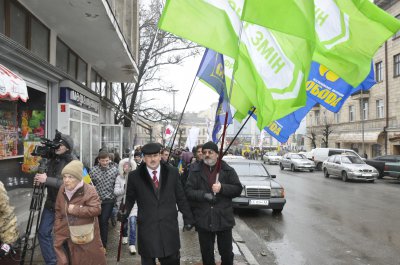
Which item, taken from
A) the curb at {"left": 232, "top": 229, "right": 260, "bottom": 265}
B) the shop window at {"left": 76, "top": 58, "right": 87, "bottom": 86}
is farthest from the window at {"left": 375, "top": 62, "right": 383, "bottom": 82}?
the curb at {"left": 232, "top": 229, "right": 260, "bottom": 265}

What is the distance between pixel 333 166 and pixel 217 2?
71.3 feet

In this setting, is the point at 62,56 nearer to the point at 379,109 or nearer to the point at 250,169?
the point at 250,169

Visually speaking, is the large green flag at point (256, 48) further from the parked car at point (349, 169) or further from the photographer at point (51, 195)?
the parked car at point (349, 169)

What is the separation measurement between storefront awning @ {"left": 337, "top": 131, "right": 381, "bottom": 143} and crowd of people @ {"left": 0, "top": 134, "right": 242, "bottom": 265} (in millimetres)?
35137

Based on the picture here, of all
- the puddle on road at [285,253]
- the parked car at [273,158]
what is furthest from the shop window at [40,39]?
the parked car at [273,158]

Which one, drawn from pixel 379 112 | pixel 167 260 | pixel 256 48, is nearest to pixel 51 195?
pixel 167 260

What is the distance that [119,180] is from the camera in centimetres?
606

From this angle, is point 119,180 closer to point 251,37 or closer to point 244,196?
point 251,37

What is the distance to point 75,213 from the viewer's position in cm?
388

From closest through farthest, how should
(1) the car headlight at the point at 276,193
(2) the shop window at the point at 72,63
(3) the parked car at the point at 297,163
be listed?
(1) the car headlight at the point at 276,193 → (2) the shop window at the point at 72,63 → (3) the parked car at the point at 297,163

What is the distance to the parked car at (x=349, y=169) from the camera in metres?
21.6

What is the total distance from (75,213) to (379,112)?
38235 millimetres

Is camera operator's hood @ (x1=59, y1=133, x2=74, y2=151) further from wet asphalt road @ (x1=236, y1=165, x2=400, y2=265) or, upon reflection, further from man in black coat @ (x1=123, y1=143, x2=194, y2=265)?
wet asphalt road @ (x1=236, y1=165, x2=400, y2=265)

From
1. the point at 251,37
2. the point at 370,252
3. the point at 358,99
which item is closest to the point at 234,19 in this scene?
the point at 251,37
